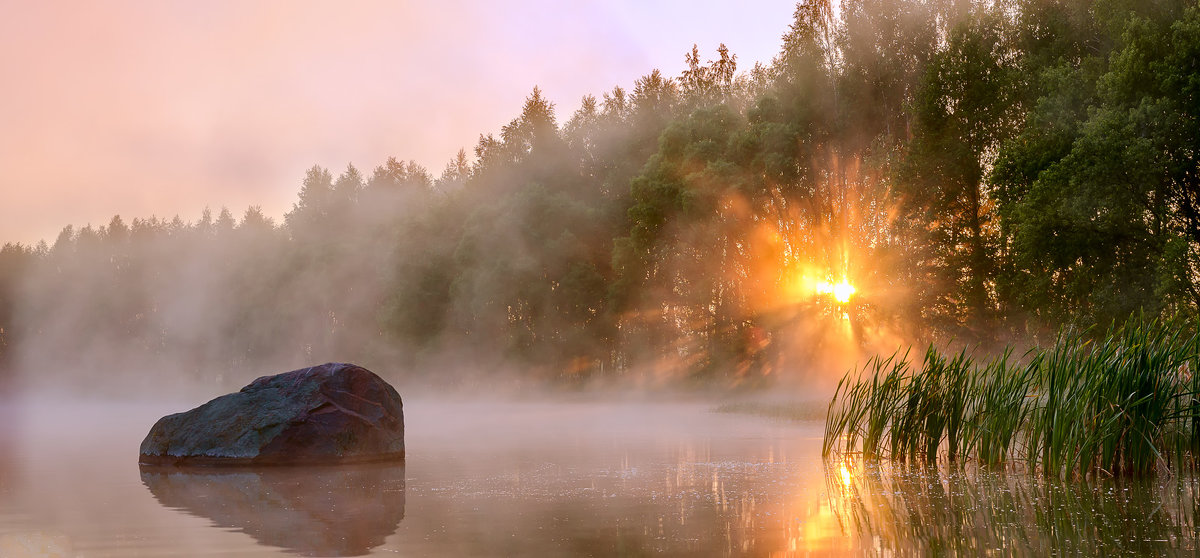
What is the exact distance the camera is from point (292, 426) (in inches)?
598

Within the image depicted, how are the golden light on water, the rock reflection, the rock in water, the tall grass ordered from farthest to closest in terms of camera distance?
the golden light on water < the rock in water < the tall grass < the rock reflection

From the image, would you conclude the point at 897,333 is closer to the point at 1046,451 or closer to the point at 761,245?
the point at 761,245

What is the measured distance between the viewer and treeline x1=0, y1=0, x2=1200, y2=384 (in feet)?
88.0

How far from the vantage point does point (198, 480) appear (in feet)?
43.1

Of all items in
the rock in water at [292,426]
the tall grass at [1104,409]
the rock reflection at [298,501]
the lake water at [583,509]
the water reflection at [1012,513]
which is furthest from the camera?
the rock in water at [292,426]

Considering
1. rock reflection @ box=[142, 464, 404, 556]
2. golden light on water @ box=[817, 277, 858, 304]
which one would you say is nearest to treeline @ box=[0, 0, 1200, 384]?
golden light on water @ box=[817, 277, 858, 304]

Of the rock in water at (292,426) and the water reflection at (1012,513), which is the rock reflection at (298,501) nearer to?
the rock in water at (292,426)

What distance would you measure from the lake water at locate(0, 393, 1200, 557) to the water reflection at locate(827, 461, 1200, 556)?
21 millimetres

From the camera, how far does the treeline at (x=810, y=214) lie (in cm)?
2683

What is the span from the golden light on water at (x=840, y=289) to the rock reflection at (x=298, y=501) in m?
26.7

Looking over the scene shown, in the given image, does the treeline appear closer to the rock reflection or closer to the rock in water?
the rock in water

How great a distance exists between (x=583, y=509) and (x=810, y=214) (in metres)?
33.5

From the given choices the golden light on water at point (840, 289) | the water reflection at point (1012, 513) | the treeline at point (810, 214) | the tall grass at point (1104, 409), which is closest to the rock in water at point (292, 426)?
the water reflection at point (1012, 513)

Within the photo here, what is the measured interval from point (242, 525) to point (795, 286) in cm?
3548
